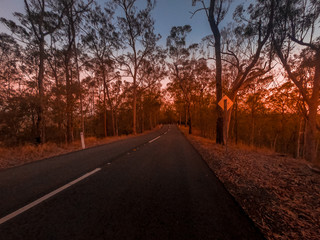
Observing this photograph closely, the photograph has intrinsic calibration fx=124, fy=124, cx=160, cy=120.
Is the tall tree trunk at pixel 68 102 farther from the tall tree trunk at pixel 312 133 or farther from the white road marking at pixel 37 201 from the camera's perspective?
the tall tree trunk at pixel 312 133

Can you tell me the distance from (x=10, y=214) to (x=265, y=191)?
4813 mm

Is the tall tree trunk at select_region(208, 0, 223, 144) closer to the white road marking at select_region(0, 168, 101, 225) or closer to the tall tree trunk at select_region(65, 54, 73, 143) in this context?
the white road marking at select_region(0, 168, 101, 225)

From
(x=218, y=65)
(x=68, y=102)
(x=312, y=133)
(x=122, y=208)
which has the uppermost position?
(x=218, y=65)

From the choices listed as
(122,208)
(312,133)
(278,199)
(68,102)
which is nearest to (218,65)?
(312,133)

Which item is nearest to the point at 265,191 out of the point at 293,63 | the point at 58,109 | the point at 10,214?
the point at 10,214

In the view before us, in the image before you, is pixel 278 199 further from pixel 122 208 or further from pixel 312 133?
pixel 312 133

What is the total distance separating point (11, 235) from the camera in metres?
1.60

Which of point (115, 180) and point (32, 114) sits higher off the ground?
point (32, 114)

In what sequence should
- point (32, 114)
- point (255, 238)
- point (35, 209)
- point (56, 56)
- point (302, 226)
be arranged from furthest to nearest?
point (56, 56), point (32, 114), point (35, 209), point (302, 226), point (255, 238)

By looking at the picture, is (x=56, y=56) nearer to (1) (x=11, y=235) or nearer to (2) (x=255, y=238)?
(1) (x=11, y=235)

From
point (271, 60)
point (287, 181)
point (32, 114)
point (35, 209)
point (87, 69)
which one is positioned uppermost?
point (87, 69)

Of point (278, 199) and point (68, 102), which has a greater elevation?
point (68, 102)

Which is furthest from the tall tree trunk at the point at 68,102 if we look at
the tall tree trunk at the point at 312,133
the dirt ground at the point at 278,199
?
the tall tree trunk at the point at 312,133

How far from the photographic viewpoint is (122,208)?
85.2 inches
